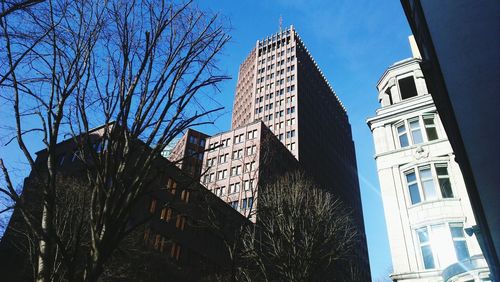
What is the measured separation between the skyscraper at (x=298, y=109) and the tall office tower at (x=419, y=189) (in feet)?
163

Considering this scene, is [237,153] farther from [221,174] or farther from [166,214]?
[166,214]

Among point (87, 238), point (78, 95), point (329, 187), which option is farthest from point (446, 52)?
point (329, 187)

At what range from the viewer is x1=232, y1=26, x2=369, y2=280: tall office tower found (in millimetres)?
80062

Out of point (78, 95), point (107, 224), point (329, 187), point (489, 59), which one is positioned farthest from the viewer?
point (329, 187)

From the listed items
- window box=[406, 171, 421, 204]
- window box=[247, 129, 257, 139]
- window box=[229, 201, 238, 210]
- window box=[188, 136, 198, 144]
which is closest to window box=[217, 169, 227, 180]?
window box=[229, 201, 238, 210]

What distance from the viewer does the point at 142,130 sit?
512cm

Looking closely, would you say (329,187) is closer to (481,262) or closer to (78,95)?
(481,262)

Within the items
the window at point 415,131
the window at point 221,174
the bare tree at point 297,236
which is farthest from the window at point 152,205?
the window at point 221,174

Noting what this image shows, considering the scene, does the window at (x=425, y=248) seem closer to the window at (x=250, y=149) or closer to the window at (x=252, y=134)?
the window at (x=250, y=149)

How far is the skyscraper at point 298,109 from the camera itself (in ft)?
262

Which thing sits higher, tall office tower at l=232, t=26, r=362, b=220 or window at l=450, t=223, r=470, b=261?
tall office tower at l=232, t=26, r=362, b=220

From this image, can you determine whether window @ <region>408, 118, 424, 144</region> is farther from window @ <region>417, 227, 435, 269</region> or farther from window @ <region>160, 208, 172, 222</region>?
window @ <region>160, 208, 172, 222</region>

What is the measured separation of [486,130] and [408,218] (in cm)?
1479

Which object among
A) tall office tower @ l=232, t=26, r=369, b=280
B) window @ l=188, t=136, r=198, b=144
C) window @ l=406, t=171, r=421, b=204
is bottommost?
window @ l=406, t=171, r=421, b=204
